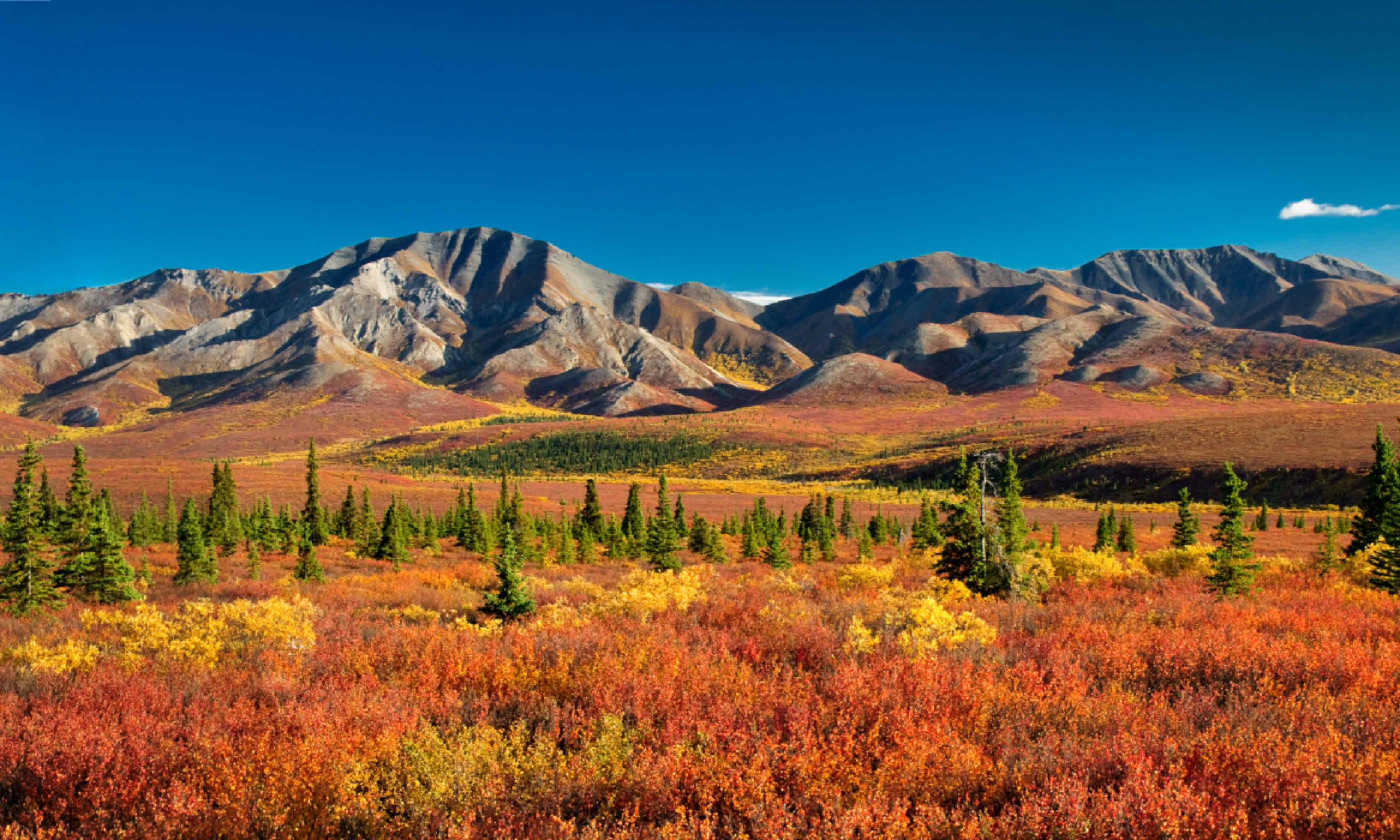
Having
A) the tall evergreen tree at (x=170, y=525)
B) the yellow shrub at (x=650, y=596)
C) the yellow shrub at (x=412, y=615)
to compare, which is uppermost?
the yellow shrub at (x=650, y=596)

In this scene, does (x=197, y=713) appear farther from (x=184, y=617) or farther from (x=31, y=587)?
(x=31, y=587)

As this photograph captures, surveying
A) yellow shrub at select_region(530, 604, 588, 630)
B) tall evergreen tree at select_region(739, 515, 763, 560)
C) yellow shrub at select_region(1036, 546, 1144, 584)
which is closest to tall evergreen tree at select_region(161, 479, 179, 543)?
tall evergreen tree at select_region(739, 515, 763, 560)

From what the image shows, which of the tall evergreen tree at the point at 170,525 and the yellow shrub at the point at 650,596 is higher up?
the yellow shrub at the point at 650,596

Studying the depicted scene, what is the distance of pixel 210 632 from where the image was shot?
8.98 m

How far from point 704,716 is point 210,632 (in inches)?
309

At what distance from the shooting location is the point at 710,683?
6293 millimetres

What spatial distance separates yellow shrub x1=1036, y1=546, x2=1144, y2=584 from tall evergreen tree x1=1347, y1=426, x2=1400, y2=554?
6.14 m

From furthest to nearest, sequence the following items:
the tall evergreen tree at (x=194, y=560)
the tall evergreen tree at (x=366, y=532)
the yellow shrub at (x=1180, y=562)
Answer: the tall evergreen tree at (x=366, y=532) < the tall evergreen tree at (x=194, y=560) < the yellow shrub at (x=1180, y=562)

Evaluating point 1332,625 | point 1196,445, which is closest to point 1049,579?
point 1332,625

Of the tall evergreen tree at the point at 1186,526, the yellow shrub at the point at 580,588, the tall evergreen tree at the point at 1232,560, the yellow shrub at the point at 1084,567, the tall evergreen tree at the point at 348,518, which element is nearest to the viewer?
the tall evergreen tree at the point at 1232,560

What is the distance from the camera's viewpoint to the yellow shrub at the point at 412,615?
11.5m

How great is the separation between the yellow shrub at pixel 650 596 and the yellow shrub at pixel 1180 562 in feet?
51.8

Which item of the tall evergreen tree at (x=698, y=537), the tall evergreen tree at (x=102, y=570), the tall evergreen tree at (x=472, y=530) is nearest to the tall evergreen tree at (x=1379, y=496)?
the tall evergreen tree at (x=698, y=537)

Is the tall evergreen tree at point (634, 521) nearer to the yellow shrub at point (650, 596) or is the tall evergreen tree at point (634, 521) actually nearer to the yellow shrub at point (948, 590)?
the yellow shrub at point (948, 590)
